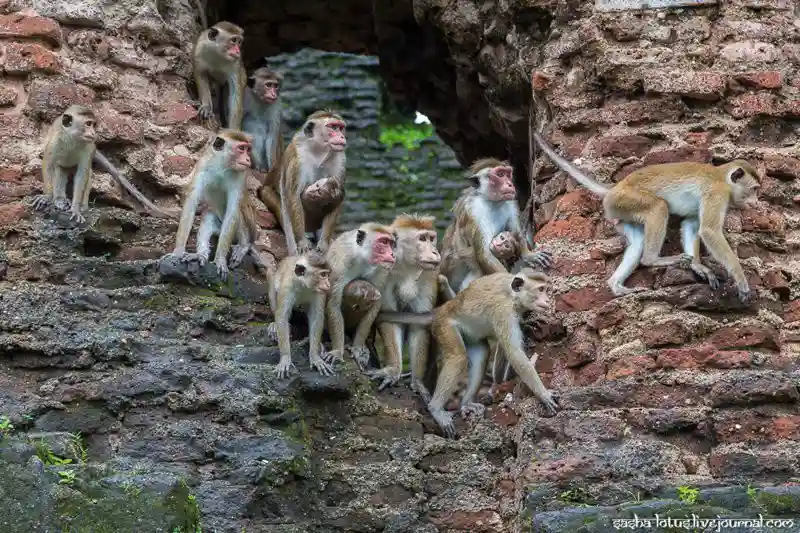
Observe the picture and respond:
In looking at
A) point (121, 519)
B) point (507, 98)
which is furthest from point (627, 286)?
point (121, 519)

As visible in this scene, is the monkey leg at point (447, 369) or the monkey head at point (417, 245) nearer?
the monkey leg at point (447, 369)

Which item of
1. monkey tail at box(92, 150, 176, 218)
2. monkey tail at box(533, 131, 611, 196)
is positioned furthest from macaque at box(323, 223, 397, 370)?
monkey tail at box(92, 150, 176, 218)

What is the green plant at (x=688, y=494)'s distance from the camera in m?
7.54

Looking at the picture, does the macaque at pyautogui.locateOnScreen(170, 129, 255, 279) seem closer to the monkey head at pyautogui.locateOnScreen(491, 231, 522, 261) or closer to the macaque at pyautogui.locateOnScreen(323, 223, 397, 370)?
the macaque at pyautogui.locateOnScreen(323, 223, 397, 370)

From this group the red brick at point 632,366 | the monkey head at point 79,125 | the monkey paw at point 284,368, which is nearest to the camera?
the red brick at point 632,366

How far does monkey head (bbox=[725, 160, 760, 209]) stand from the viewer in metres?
8.66

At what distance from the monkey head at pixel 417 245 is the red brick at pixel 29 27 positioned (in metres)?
2.44

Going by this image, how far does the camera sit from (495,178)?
32.7 feet

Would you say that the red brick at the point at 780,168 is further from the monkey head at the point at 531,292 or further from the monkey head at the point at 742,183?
the monkey head at the point at 531,292

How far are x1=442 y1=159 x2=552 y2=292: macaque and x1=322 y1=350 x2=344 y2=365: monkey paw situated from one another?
1332 millimetres

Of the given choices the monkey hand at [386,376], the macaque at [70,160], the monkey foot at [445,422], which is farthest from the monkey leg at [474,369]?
the macaque at [70,160]

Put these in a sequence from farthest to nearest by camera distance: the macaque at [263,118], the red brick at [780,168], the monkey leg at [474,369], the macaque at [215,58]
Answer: the macaque at [263,118] < the macaque at [215,58] < the monkey leg at [474,369] < the red brick at [780,168]

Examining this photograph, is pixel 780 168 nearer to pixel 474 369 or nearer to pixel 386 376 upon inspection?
pixel 474 369

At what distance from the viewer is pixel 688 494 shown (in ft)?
24.9
